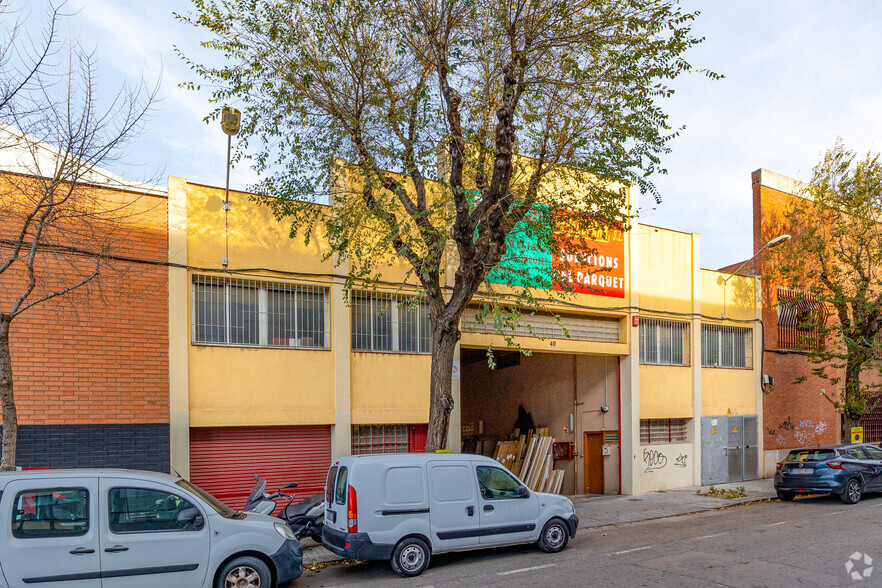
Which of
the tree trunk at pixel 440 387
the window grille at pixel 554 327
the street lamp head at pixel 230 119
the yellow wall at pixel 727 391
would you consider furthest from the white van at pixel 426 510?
the yellow wall at pixel 727 391

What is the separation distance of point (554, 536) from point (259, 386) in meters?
5.78

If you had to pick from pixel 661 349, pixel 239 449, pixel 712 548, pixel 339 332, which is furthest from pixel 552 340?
pixel 239 449

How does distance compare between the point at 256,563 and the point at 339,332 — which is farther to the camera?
the point at 339,332

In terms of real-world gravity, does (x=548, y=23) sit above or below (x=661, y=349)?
above

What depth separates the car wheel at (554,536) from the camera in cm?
1011

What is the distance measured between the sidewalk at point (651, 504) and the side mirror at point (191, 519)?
763 cm

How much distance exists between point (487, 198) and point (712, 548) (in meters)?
6.40

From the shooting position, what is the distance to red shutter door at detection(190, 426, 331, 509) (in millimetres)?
11867

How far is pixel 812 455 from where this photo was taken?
50.6ft

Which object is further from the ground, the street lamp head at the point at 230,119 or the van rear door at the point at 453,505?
the street lamp head at the point at 230,119

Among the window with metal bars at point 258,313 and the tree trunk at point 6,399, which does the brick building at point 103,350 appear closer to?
the window with metal bars at point 258,313

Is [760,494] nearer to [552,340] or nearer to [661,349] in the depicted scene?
[661,349]

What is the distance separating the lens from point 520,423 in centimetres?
2042

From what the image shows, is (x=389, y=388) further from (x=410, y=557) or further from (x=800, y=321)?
(x=800, y=321)
